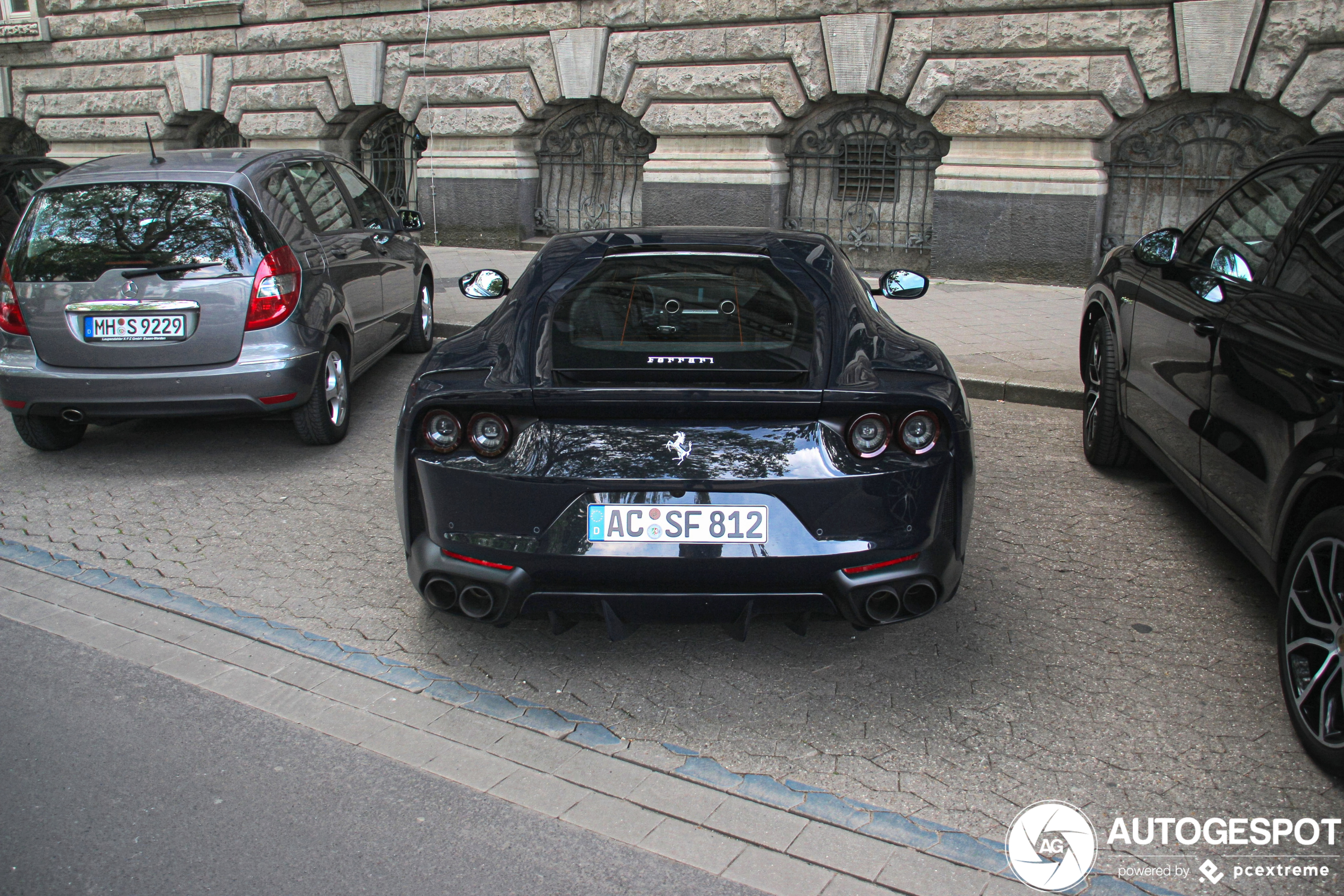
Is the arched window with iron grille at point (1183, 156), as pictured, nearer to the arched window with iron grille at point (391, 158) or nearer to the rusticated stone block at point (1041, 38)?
the rusticated stone block at point (1041, 38)

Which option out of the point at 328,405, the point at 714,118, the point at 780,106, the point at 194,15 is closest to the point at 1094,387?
the point at 328,405

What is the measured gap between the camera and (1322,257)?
369cm

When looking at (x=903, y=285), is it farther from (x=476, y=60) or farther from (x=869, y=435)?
(x=476, y=60)

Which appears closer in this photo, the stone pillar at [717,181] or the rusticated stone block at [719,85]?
the rusticated stone block at [719,85]

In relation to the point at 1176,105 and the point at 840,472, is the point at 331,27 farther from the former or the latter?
the point at 840,472

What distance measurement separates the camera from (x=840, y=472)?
10.7 ft

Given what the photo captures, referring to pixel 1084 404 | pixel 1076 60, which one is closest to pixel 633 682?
pixel 1084 404

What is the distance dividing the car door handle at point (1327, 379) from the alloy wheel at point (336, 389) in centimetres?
488

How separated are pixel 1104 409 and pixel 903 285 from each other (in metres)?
1.46

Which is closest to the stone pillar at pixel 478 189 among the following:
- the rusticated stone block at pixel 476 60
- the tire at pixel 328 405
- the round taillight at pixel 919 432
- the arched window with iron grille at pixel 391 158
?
the rusticated stone block at pixel 476 60

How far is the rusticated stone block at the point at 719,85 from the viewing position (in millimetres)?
12477

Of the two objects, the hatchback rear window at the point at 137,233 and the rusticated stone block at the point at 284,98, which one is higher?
the rusticated stone block at the point at 284,98

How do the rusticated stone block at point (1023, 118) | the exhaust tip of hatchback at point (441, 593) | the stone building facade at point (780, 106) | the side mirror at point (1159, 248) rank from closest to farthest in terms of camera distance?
the exhaust tip of hatchback at point (441, 593) < the side mirror at point (1159, 248) < the stone building facade at point (780, 106) < the rusticated stone block at point (1023, 118)

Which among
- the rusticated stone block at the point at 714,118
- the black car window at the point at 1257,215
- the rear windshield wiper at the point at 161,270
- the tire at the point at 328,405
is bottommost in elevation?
the tire at the point at 328,405
